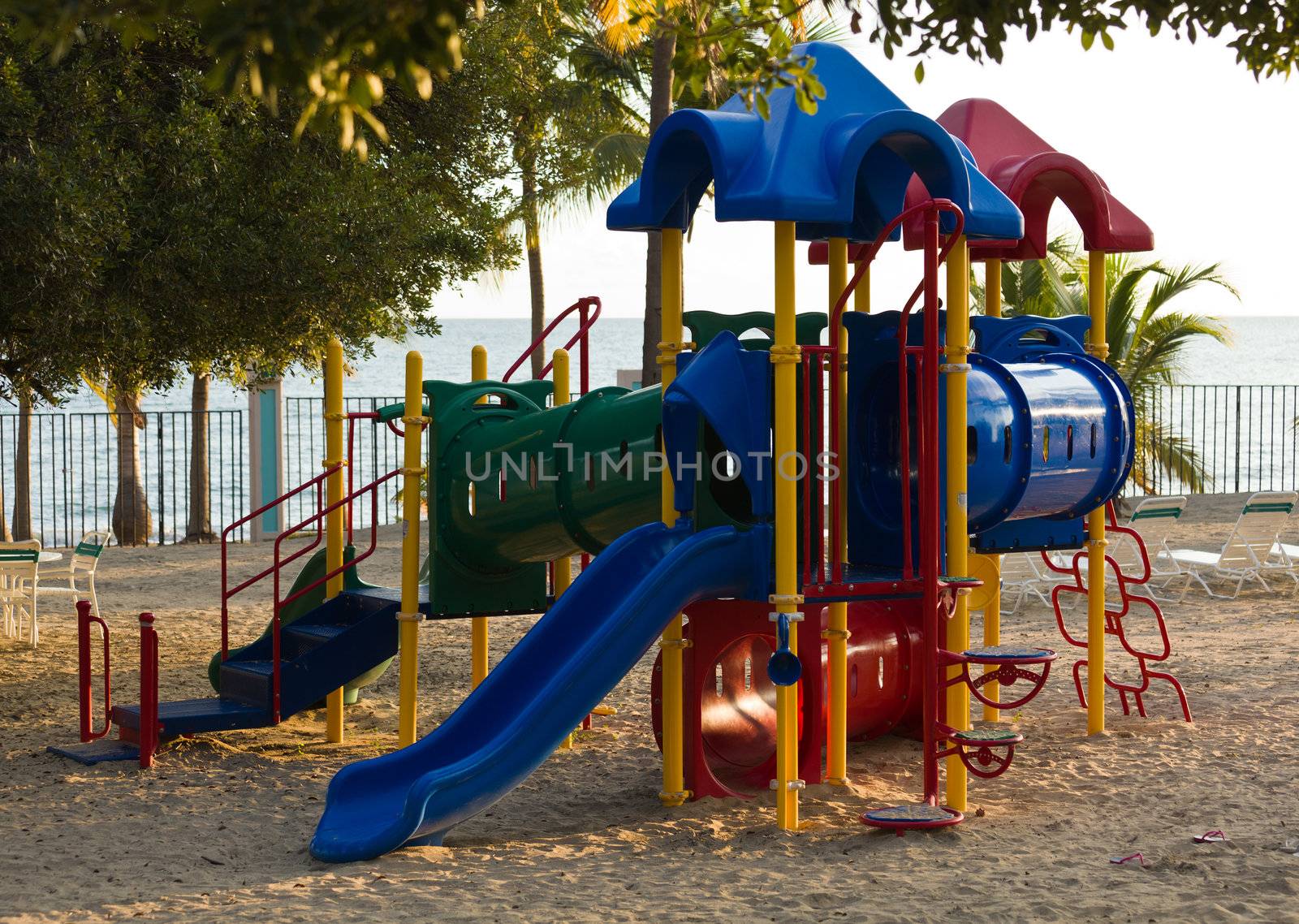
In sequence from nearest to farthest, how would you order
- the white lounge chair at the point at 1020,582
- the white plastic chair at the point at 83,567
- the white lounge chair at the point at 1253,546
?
the white plastic chair at the point at 83,567 → the white lounge chair at the point at 1020,582 → the white lounge chair at the point at 1253,546

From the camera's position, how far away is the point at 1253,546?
1430 cm

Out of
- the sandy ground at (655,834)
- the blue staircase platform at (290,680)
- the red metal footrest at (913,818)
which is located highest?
the blue staircase platform at (290,680)

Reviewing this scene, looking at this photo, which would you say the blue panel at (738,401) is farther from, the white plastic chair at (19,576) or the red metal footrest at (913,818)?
the white plastic chair at (19,576)

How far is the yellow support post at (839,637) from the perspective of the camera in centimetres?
733

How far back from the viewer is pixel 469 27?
38.2ft

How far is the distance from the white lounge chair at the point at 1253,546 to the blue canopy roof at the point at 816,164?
287 inches

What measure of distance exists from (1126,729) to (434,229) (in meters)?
6.14

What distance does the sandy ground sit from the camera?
547 centimetres

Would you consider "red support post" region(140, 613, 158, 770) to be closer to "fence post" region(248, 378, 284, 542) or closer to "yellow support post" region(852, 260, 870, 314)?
"yellow support post" region(852, 260, 870, 314)

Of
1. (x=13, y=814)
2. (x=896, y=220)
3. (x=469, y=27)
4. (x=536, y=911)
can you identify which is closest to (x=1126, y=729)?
(x=896, y=220)

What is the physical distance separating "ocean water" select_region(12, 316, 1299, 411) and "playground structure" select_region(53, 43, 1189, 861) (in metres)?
44.8

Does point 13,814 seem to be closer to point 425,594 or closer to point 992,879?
point 425,594

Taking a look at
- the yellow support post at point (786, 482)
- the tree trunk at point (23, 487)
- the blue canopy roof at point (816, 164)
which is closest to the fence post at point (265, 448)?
the tree trunk at point (23, 487)

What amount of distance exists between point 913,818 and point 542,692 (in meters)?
1.70
